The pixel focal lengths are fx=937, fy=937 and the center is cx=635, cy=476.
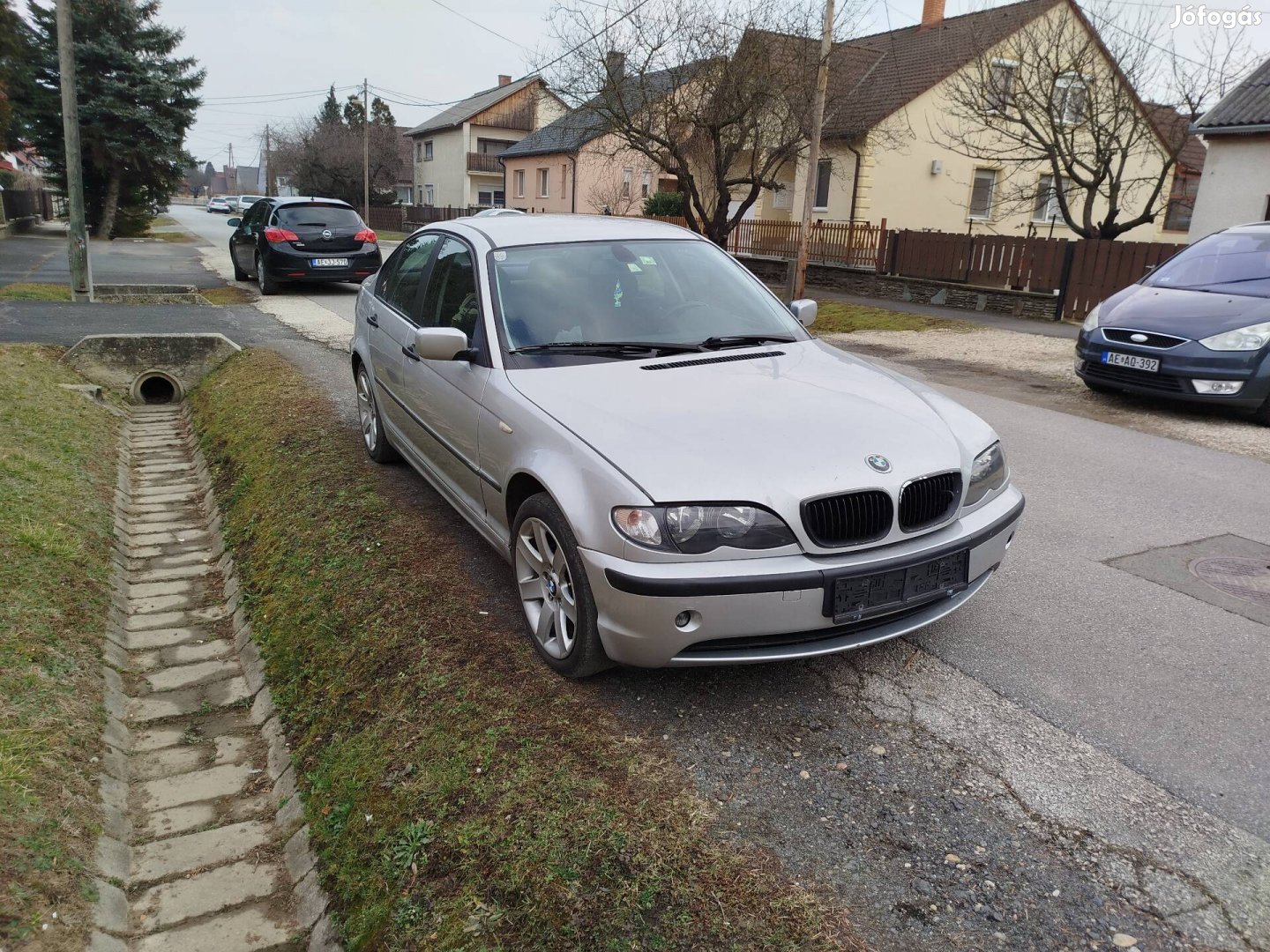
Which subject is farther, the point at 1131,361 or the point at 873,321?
the point at 873,321

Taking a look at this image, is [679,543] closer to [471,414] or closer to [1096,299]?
[471,414]

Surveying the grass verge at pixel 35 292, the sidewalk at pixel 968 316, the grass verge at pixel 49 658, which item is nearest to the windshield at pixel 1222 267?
the sidewalk at pixel 968 316

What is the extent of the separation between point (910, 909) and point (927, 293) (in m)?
18.5

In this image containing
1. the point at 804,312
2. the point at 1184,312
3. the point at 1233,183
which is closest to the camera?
the point at 804,312

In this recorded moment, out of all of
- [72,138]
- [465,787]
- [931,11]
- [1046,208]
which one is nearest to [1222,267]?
[465,787]

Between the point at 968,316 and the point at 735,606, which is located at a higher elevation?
the point at 968,316

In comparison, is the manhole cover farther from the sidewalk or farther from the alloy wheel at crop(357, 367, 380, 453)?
the sidewalk

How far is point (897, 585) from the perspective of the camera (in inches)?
129

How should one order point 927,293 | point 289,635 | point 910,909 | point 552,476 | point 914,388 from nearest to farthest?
point 910,909 < point 552,476 < point 914,388 < point 289,635 < point 927,293

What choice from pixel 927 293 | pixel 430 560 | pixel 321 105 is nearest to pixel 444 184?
pixel 321 105

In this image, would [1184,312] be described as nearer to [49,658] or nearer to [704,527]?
[704,527]

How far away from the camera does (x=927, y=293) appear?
1948cm

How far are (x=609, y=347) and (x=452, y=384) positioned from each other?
2.81ft

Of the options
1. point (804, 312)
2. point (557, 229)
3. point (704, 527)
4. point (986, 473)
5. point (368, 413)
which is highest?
point (557, 229)
